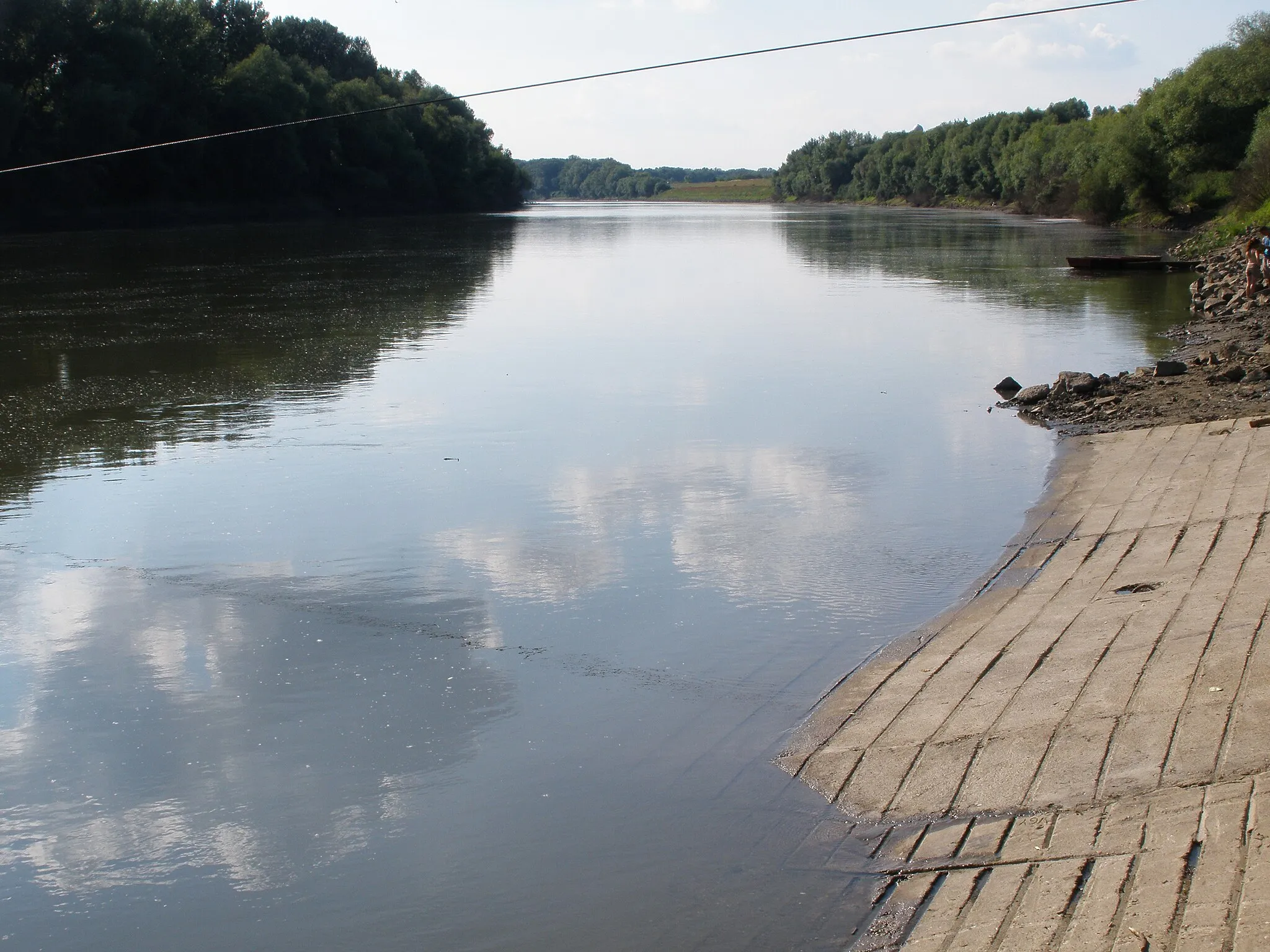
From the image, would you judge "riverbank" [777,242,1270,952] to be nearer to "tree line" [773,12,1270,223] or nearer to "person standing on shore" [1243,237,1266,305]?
"person standing on shore" [1243,237,1266,305]

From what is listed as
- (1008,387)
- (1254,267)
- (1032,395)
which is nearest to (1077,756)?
(1032,395)

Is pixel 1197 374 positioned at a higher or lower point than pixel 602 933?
higher

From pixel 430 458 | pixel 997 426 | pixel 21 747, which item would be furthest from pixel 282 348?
pixel 21 747

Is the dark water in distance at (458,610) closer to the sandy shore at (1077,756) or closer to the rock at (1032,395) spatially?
the sandy shore at (1077,756)

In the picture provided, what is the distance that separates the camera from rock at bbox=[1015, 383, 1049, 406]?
19.4 m

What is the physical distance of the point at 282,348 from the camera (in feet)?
85.8

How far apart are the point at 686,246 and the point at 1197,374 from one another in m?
48.1

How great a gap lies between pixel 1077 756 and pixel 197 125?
86.3 metres

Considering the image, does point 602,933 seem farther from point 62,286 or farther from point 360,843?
point 62,286

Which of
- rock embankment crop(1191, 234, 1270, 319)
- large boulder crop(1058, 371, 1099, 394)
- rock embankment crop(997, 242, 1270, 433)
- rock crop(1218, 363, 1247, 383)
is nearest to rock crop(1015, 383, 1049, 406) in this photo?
rock embankment crop(997, 242, 1270, 433)

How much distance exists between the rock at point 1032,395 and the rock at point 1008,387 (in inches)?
44.3

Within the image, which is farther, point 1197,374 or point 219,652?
point 1197,374

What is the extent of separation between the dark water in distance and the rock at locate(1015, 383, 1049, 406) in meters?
0.72

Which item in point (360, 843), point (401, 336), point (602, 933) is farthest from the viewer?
point (401, 336)
